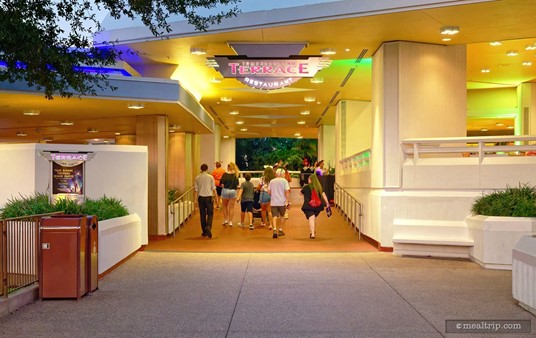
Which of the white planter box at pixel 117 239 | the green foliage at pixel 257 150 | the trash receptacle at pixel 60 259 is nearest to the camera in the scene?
the trash receptacle at pixel 60 259

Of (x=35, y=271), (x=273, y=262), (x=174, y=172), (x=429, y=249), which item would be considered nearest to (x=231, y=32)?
(x=273, y=262)

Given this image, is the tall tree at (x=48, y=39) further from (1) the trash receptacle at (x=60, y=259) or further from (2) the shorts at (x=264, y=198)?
(2) the shorts at (x=264, y=198)

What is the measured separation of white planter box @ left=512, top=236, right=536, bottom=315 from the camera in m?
8.74

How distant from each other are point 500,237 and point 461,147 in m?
3.66

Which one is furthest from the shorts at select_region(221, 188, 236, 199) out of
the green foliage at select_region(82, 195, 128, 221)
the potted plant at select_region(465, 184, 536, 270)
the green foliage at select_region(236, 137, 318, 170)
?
the green foliage at select_region(236, 137, 318, 170)

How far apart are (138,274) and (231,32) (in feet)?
20.1

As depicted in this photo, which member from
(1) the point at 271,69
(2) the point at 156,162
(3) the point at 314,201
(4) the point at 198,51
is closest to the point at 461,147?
(3) the point at 314,201

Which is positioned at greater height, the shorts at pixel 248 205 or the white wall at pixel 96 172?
the white wall at pixel 96 172

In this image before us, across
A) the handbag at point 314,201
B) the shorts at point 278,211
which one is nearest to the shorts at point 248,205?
the shorts at point 278,211

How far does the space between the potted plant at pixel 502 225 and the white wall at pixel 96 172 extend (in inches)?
304

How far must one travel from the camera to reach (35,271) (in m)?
10.2

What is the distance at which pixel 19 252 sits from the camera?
10.2m

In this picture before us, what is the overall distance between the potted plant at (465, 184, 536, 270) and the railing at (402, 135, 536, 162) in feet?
4.38

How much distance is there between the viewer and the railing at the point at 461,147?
15391 mm
